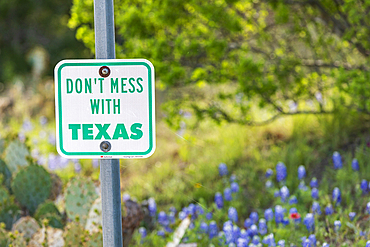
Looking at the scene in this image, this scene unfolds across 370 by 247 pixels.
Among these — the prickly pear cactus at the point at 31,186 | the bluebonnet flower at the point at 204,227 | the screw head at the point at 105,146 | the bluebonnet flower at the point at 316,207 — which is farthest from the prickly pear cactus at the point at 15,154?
the bluebonnet flower at the point at 316,207

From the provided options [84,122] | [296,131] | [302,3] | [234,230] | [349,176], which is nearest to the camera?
[84,122]

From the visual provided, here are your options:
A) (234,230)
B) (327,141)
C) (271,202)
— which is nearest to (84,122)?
(234,230)

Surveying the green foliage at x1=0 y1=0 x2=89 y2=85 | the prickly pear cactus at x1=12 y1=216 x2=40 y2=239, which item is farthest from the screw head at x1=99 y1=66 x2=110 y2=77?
the green foliage at x1=0 y1=0 x2=89 y2=85

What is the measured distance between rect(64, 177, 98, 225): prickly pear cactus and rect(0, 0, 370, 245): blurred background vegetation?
0.93 metres

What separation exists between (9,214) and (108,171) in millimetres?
1805

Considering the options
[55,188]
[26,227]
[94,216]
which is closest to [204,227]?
[94,216]

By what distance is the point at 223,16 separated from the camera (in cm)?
361

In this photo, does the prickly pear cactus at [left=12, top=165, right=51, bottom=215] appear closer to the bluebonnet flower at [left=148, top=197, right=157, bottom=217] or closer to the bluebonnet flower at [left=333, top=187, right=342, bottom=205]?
the bluebonnet flower at [left=148, top=197, right=157, bottom=217]

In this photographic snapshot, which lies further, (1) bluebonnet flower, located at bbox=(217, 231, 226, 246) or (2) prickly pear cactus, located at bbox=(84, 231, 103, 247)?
(1) bluebonnet flower, located at bbox=(217, 231, 226, 246)

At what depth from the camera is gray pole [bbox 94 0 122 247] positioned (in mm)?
1354

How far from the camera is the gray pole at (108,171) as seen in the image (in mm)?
1354

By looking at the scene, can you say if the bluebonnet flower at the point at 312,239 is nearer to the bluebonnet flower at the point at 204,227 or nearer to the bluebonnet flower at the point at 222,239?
the bluebonnet flower at the point at 222,239

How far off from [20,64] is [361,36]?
8.58 meters

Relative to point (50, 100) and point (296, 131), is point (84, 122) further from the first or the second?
point (50, 100)
